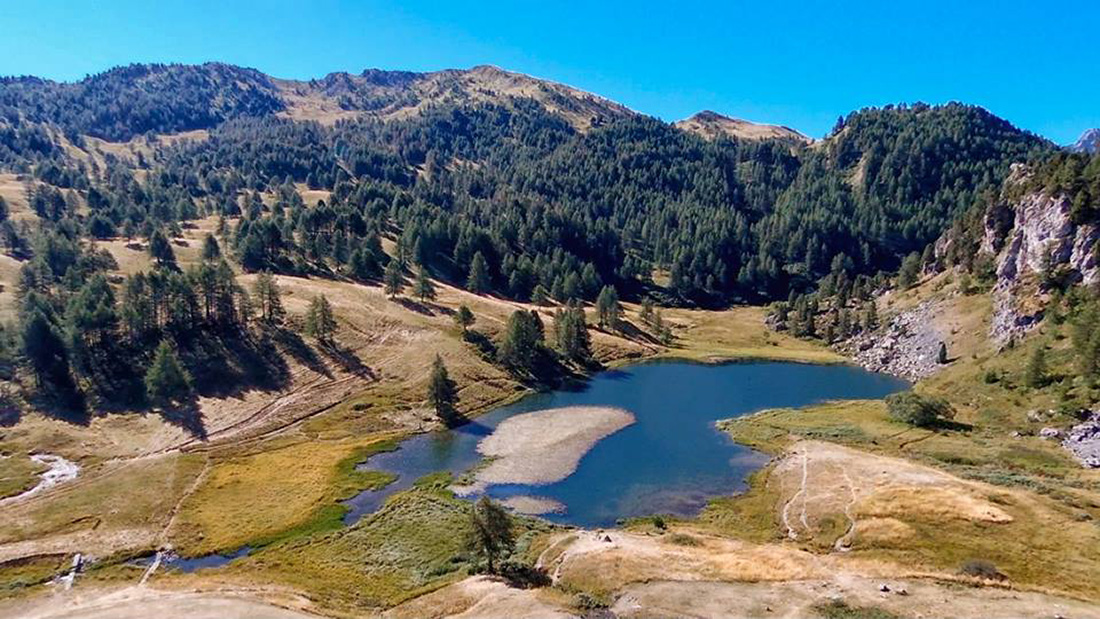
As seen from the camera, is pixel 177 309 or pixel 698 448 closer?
pixel 698 448

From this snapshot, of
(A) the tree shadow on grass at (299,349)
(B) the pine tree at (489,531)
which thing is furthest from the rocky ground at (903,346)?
(A) the tree shadow on grass at (299,349)

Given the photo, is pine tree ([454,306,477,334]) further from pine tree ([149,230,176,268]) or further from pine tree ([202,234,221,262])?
pine tree ([149,230,176,268])

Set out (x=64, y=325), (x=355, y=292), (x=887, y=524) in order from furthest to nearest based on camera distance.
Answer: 1. (x=355, y=292)
2. (x=64, y=325)
3. (x=887, y=524)

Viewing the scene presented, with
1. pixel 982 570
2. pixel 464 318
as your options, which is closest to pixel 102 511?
pixel 464 318

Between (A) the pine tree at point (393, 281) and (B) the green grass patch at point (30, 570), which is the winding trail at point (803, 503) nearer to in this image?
(B) the green grass patch at point (30, 570)

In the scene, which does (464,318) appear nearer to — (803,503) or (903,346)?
(803,503)

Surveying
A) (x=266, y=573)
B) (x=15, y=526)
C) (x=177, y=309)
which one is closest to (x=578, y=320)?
(x=177, y=309)

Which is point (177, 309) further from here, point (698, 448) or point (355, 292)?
point (698, 448)
